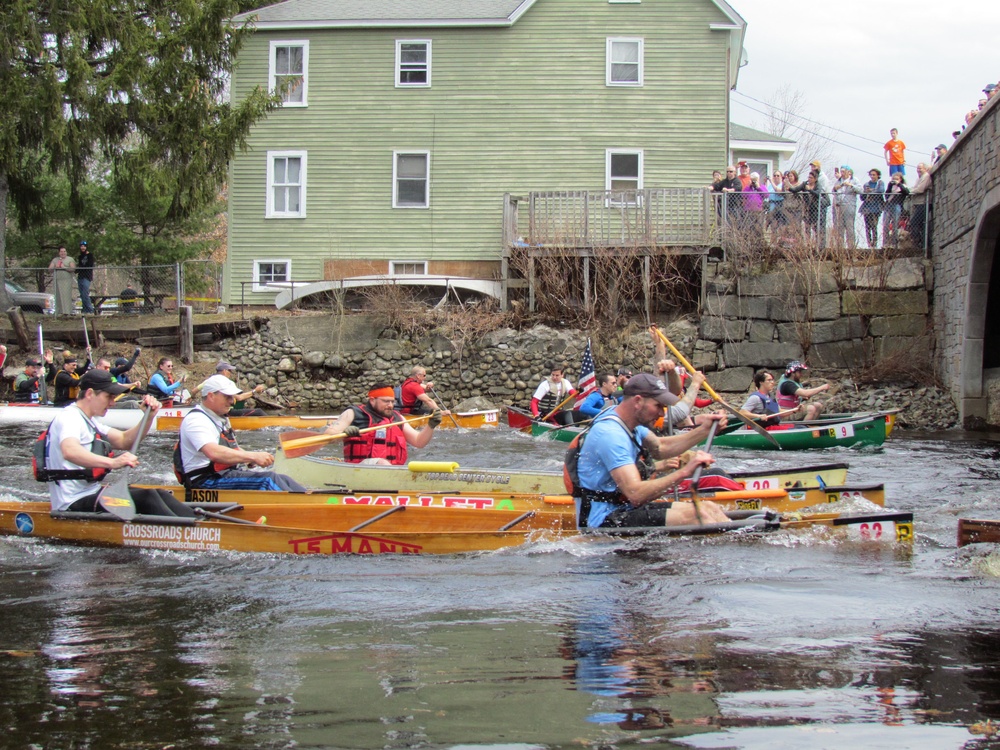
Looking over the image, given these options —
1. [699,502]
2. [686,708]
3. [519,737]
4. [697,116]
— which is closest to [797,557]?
[699,502]

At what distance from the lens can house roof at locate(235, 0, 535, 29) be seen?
85.2 feet

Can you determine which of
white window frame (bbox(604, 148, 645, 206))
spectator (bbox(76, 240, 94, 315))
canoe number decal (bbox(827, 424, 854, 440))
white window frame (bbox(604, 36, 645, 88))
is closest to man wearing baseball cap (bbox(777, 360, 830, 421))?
canoe number decal (bbox(827, 424, 854, 440))

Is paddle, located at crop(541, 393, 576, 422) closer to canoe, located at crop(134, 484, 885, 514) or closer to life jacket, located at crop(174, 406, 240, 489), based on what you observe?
canoe, located at crop(134, 484, 885, 514)

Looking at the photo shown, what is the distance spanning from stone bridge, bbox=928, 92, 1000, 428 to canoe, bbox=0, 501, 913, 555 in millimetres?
9639

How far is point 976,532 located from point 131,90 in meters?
20.5

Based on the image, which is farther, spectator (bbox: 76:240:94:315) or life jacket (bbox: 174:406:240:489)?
spectator (bbox: 76:240:94:315)

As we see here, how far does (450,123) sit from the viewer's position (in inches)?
1034

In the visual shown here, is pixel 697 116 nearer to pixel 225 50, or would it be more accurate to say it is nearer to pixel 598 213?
pixel 598 213

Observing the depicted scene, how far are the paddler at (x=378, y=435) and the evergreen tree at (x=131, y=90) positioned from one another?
13.3 m

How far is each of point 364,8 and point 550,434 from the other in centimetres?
1443

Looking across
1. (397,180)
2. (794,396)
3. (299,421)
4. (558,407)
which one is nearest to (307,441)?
(299,421)

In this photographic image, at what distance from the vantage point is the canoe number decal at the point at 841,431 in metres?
16.1

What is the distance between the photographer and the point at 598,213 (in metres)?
24.7

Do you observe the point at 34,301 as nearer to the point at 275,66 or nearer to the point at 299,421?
the point at 275,66
